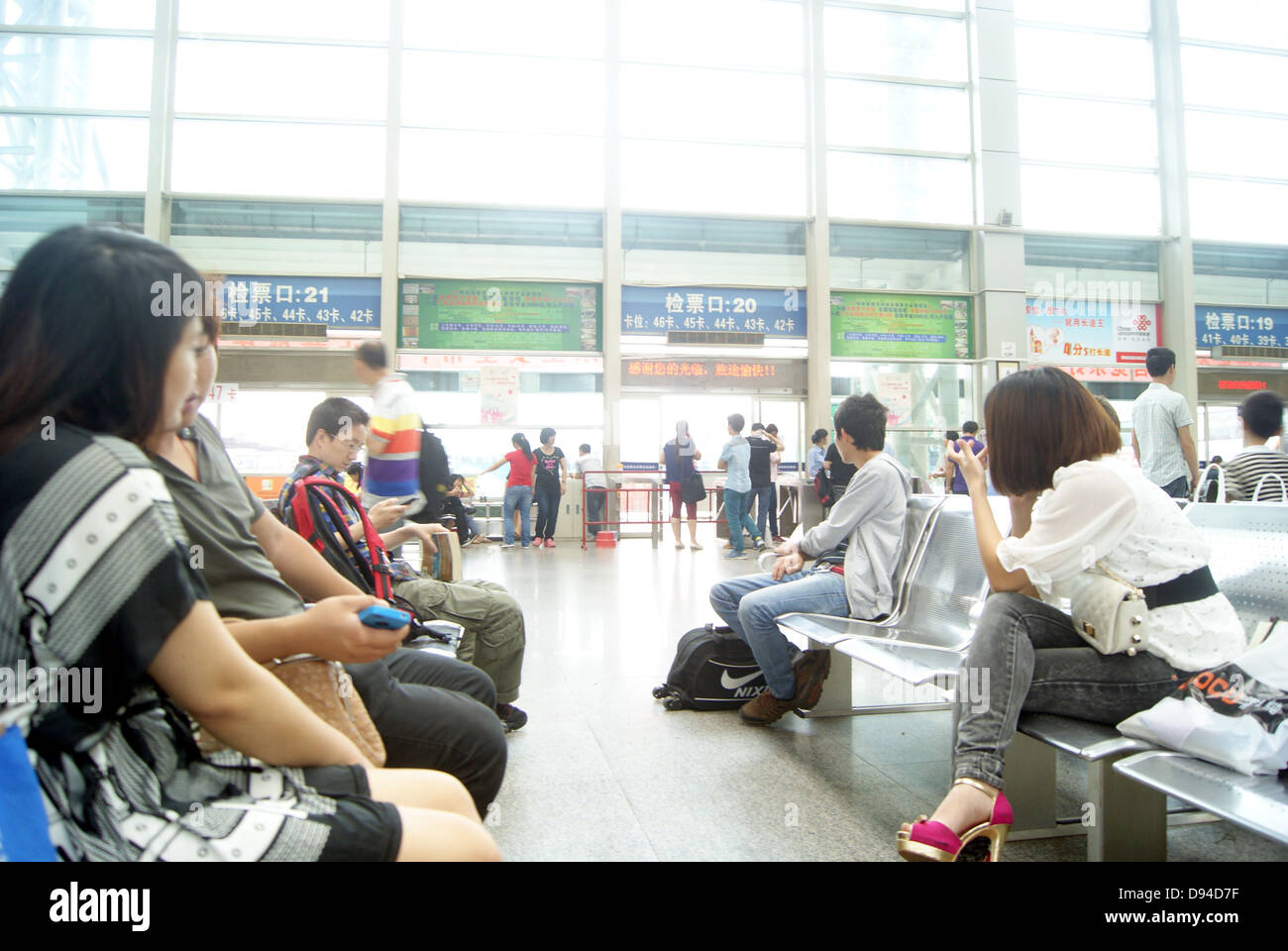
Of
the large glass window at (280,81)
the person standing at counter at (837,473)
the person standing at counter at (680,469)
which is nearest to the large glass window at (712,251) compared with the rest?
the person standing at counter at (680,469)

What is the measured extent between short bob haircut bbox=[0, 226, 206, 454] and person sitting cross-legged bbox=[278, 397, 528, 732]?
1976 mm

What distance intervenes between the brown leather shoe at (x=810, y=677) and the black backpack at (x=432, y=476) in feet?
7.90

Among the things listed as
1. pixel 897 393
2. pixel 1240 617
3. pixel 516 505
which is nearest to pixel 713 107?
pixel 897 393

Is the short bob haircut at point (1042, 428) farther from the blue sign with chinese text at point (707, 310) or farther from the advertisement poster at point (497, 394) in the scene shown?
the blue sign with chinese text at point (707, 310)

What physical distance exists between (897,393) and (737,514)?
3.60 metres

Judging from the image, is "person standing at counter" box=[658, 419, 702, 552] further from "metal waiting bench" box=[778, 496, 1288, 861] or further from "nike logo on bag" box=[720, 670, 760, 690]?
"metal waiting bench" box=[778, 496, 1288, 861]

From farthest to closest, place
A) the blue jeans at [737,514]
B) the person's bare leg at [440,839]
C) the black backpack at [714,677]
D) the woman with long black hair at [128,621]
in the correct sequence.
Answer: the blue jeans at [737,514] → the black backpack at [714,677] → the person's bare leg at [440,839] → the woman with long black hair at [128,621]

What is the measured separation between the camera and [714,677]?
137 inches

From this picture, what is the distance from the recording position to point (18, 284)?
912 millimetres

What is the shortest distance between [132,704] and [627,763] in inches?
83.4

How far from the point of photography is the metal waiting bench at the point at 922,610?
2.85 m

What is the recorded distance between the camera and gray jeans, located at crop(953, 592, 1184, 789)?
1917 mm

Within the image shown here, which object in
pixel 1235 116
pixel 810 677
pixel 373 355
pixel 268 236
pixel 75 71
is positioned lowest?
pixel 810 677

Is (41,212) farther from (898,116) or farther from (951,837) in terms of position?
(951,837)
